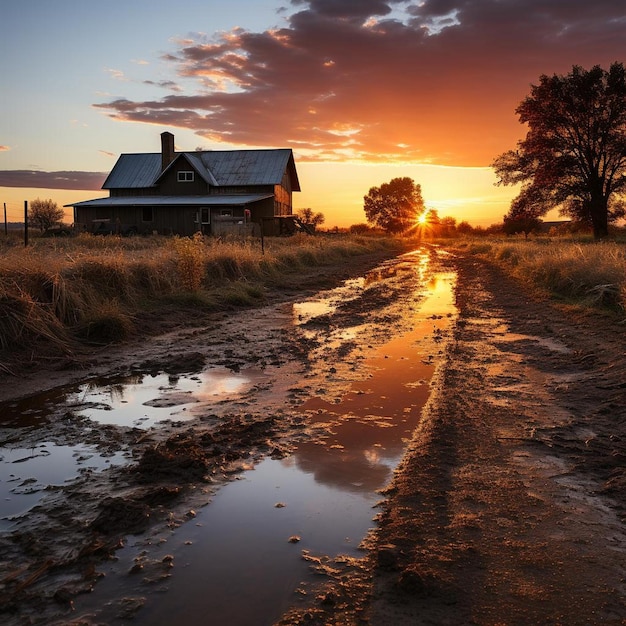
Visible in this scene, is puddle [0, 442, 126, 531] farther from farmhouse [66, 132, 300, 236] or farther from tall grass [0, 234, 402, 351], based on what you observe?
farmhouse [66, 132, 300, 236]

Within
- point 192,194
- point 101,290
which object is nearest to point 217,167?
point 192,194

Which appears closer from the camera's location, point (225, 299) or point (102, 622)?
point (102, 622)

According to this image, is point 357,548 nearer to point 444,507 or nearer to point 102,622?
point 444,507

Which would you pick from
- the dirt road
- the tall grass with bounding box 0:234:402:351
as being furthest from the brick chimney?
the dirt road

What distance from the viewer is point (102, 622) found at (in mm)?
2484

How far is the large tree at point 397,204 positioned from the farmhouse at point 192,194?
5583 centimetres

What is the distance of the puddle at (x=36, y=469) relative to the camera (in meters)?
3.65

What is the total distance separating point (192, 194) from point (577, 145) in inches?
1157

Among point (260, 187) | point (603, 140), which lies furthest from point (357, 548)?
point (260, 187)

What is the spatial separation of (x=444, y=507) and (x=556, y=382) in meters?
3.64

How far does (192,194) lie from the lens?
4556cm

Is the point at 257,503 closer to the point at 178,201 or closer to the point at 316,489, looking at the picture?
the point at 316,489

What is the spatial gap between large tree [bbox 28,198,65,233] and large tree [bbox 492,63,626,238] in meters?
56.6

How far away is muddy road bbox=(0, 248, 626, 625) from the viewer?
8.75ft
